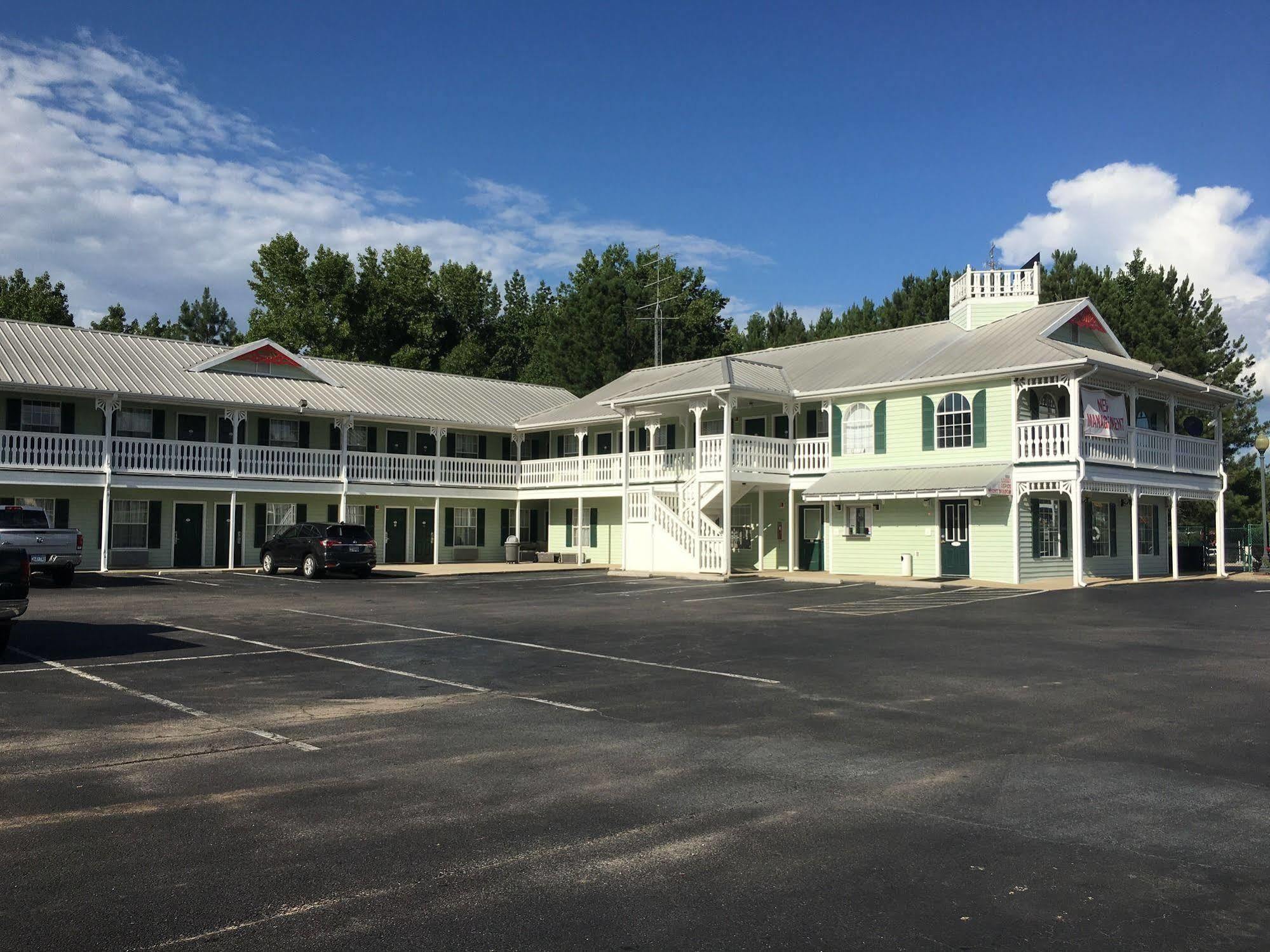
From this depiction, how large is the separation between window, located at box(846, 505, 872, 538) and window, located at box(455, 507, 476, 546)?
15380mm

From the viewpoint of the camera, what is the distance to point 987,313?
3256cm

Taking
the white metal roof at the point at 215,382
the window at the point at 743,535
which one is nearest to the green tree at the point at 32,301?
the white metal roof at the point at 215,382

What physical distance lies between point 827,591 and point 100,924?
70.4ft

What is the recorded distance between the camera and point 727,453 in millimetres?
30734

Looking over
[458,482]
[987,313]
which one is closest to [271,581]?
[458,482]

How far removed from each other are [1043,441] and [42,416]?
28.6m

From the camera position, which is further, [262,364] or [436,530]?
[436,530]

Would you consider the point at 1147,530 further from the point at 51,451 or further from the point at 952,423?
the point at 51,451

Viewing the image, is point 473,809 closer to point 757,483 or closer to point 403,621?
point 403,621

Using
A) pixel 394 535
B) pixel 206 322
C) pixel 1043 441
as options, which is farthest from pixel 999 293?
pixel 206 322

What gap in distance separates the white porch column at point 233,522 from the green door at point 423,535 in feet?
22.3

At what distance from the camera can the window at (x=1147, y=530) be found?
108 ft

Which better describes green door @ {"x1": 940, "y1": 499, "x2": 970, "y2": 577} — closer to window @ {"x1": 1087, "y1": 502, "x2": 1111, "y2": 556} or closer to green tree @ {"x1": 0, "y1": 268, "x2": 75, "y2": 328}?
window @ {"x1": 1087, "y1": 502, "x2": 1111, "y2": 556}

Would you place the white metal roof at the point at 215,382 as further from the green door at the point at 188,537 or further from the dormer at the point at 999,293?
the dormer at the point at 999,293
